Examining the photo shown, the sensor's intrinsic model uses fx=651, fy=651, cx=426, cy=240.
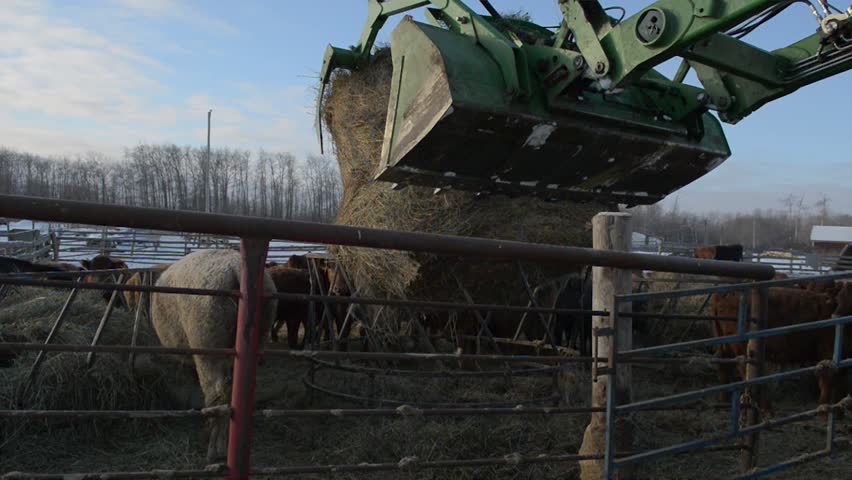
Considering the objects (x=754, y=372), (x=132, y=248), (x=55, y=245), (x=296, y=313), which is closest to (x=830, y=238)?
(x=132, y=248)

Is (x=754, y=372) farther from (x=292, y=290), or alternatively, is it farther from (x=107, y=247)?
(x=107, y=247)

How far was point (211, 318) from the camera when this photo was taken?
19.1 feet

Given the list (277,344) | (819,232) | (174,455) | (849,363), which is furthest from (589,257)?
(819,232)

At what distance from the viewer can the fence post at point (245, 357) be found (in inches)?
87.1

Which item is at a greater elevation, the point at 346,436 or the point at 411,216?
the point at 411,216

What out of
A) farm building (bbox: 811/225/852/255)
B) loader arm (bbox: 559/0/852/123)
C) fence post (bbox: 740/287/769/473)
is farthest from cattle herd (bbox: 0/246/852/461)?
farm building (bbox: 811/225/852/255)

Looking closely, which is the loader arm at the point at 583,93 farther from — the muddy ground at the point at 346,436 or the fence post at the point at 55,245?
the fence post at the point at 55,245

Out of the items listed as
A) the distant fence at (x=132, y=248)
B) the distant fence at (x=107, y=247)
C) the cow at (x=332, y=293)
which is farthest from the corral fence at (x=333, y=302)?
the distant fence at (x=132, y=248)

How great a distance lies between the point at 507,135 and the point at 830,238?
60842 millimetres

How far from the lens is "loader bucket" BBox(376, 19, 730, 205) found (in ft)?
15.0

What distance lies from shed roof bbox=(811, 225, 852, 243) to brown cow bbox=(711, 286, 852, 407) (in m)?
52.1

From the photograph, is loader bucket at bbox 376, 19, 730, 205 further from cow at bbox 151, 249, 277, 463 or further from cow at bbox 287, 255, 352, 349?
cow at bbox 287, 255, 352, 349

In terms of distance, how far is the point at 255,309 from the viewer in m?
2.23

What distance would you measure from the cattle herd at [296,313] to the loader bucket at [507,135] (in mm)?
1464
